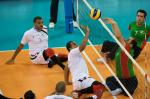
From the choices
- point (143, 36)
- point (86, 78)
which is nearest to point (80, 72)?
point (86, 78)

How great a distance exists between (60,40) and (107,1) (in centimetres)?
411

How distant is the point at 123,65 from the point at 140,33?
75.8 inches

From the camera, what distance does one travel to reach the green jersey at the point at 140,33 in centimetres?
846

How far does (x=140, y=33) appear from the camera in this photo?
848 centimetres

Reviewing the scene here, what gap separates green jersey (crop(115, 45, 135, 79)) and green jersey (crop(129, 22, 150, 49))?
1.74 meters

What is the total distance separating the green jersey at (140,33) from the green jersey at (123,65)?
1.74 meters

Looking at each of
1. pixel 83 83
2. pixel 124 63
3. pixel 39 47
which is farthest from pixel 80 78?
pixel 39 47

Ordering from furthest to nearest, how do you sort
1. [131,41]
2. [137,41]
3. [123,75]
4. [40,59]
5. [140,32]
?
[137,41], [140,32], [40,59], [131,41], [123,75]

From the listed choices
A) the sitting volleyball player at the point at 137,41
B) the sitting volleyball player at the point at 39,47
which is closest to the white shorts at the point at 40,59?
the sitting volleyball player at the point at 39,47

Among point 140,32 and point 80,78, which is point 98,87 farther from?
point 140,32

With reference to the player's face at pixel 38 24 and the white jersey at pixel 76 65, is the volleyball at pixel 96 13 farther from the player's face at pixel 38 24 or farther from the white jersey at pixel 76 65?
the player's face at pixel 38 24

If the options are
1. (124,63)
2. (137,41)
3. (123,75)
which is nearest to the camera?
(124,63)

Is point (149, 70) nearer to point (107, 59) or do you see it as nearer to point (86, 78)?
point (107, 59)

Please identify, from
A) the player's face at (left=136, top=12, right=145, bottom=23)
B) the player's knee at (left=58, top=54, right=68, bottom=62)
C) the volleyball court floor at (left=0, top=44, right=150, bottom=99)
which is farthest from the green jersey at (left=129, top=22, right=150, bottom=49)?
the player's knee at (left=58, top=54, right=68, bottom=62)
